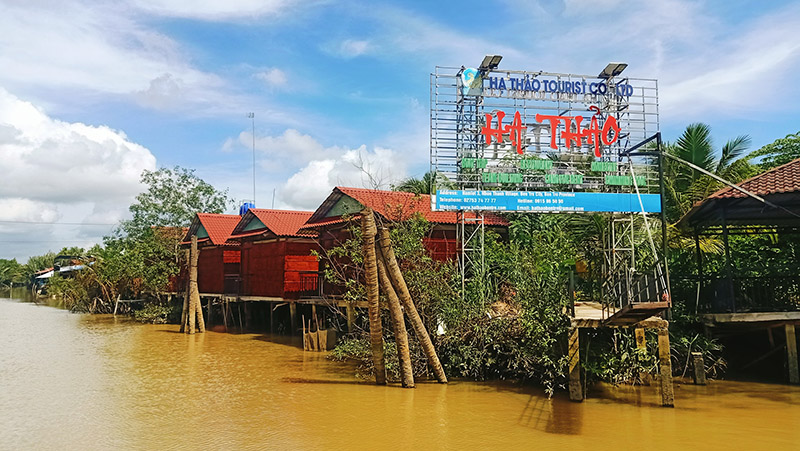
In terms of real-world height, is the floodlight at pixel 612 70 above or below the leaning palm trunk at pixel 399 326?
above

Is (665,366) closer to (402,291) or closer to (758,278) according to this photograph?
(758,278)

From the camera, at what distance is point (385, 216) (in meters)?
17.5

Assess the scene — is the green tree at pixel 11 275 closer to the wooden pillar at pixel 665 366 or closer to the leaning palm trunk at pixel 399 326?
the leaning palm trunk at pixel 399 326

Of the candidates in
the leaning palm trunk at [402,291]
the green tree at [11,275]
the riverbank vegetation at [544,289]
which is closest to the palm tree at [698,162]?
the riverbank vegetation at [544,289]

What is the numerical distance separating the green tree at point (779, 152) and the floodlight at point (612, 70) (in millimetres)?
7465

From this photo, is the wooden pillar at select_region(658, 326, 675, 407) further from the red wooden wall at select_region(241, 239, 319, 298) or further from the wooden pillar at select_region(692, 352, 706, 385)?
the red wooden wall at select_region(241, 239, 319, 298)

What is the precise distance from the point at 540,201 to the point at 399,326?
6369 mm

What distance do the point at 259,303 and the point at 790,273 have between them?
66.8 ft

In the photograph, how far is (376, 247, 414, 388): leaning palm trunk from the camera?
12.6m

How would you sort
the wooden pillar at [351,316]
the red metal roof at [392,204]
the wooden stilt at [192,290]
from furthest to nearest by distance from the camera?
the wooden stilt at [192,290] → the red metal roof at [392,204] → the wooden pillar at [351,316]

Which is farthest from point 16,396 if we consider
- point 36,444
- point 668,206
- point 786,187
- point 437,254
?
point 668,206

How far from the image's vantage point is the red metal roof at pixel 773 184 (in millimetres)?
12531

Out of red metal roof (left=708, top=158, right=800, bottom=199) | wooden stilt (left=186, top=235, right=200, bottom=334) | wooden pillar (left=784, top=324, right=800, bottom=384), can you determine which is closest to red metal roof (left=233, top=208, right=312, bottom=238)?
wooden stilt (left=186, top=235, right=200, bottom=334)

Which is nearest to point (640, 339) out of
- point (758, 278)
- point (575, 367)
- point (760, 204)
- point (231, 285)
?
point (575, 367)
